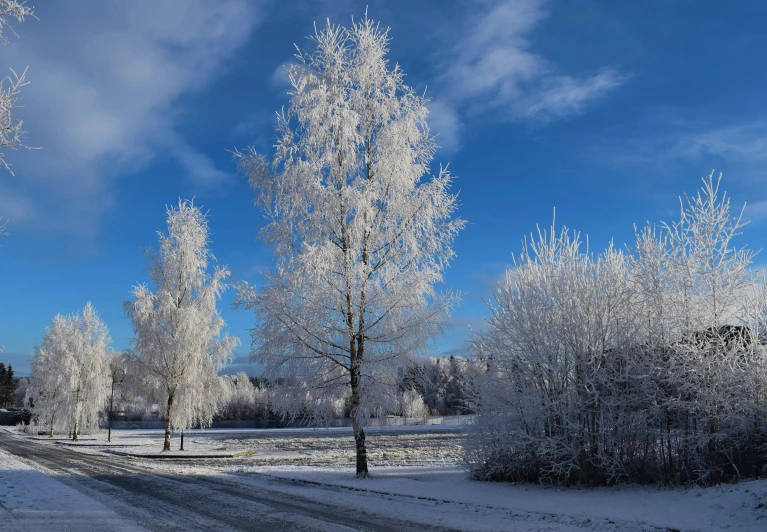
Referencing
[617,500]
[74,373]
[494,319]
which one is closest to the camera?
[617,500]

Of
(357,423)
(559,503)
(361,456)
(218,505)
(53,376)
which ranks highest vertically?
(53,376)

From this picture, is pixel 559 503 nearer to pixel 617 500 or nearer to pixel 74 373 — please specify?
pixel 617 500

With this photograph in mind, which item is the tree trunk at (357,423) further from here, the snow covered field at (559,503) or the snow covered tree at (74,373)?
the snow covered tree at (74,373)

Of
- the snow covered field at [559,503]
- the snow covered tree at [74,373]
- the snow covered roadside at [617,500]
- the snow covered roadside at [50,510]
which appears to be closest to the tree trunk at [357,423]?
the snow covered roadside at [617,500]

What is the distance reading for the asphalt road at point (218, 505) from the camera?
8414 mm

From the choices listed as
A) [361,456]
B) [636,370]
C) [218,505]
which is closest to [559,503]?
[636,370]

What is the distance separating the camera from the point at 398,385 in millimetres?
13492

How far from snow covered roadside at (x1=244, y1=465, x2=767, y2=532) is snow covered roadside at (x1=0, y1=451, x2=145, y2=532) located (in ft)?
17.3

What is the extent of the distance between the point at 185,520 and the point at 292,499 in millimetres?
2545

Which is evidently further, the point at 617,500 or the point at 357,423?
the point at 357,423

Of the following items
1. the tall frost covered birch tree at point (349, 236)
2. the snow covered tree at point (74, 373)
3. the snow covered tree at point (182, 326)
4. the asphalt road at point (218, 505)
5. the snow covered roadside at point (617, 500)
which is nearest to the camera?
the snow covered roadside at point (617, 500)

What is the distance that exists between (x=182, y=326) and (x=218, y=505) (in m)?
18.4

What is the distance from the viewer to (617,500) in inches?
384

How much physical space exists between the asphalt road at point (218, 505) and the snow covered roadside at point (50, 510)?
1.09 ft
